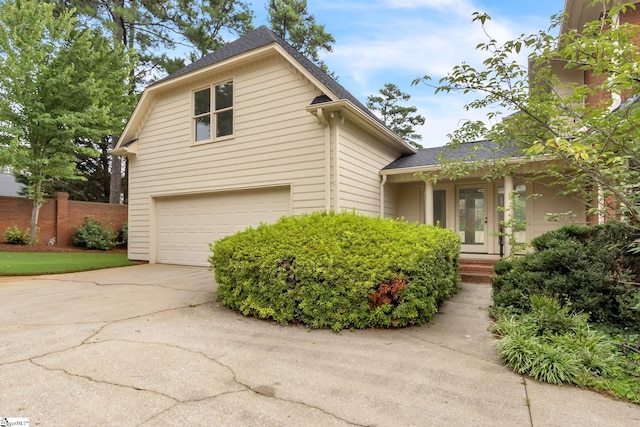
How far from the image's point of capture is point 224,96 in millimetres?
8898

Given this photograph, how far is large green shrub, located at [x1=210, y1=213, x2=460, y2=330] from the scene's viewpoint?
399 cm

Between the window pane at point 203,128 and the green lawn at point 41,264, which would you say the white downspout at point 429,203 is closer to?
the window pane at point 203,128

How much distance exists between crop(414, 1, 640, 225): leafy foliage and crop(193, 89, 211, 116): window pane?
6.58 m

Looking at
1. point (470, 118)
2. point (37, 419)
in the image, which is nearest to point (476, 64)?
point (470, 118)

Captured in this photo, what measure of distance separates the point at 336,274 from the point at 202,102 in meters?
7.19

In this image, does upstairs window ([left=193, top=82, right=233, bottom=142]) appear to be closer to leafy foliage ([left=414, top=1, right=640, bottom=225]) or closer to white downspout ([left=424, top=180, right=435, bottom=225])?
white downspout ([left=424, top=180, right=435, bottom=225])

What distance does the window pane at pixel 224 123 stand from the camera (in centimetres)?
874

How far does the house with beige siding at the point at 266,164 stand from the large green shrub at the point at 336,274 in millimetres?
2536

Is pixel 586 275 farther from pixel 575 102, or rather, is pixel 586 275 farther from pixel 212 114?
pixel 212 114

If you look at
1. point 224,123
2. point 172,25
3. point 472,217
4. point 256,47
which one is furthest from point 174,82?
point 172,25

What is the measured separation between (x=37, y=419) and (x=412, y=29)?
10.1 meters

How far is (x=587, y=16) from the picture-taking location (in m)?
8.28

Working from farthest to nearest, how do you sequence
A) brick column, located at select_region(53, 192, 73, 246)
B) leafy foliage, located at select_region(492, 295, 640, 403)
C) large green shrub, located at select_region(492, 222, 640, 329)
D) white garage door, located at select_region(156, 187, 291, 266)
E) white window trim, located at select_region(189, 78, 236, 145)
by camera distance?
brick column, located at select_region(53, 192, 73, 246) < white window trim, located at select_region(189, 78, 236, 145) < white garage door, located at select_region(156, 187, 291, 266) < large green shrub, located at select_region(492, 222, 640, 329) < leafy foliage, located at select_region(492, 295, 640, 403)

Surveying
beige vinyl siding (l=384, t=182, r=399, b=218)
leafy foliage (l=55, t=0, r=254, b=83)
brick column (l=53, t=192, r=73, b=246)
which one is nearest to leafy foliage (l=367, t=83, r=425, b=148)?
leafy foliage (l=55, t=0, r=254, b=83)
